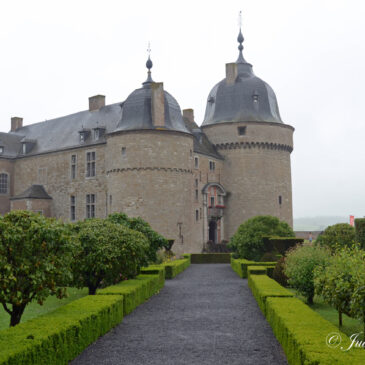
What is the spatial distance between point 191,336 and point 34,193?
33.9 metres

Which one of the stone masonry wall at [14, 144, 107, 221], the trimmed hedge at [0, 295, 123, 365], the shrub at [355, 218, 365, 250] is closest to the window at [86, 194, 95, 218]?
the stone masonry wall at [14, 144, 107, 221]

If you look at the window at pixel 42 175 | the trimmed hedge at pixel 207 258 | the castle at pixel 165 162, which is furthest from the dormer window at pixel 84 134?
the trimmed hedge at pixel 207 258

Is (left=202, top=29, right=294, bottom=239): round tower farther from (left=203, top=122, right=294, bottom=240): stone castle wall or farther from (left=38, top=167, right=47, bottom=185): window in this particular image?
(left=38, top=167, right=47, bottom=185): window

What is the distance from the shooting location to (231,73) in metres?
43.6

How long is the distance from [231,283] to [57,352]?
524 inches

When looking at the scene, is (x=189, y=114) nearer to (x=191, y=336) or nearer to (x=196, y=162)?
(x=196, y=162)

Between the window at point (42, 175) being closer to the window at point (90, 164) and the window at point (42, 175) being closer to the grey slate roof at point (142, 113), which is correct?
the window at point (90, 164)

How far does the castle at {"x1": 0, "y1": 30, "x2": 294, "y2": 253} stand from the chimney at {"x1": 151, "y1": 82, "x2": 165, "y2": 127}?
7 centimetres

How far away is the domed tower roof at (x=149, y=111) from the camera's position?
3438 centimetres

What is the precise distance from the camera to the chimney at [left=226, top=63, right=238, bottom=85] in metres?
43.4

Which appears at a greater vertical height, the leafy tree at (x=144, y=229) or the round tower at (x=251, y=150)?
the round tower at (x=251, y=150)

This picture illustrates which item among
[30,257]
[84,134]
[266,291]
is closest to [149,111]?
[84,134]

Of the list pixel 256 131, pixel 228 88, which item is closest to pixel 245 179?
pixel 256 131

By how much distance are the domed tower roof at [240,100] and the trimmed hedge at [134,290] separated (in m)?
26.7
